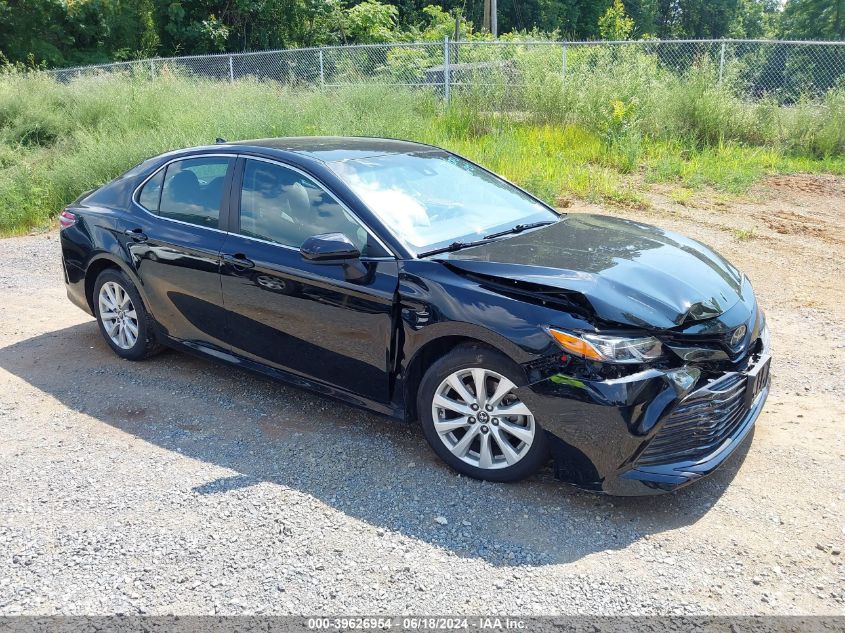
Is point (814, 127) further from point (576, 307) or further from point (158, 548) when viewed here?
point (158, 548)

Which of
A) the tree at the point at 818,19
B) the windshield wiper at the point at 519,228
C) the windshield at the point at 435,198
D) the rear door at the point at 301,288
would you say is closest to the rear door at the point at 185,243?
the rear door at the point at 301,288

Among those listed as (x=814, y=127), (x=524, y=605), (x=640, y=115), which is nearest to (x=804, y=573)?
(x=524, y=605)

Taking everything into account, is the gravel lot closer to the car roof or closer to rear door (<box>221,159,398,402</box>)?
rear door (<box>221,159,398,402</box>)

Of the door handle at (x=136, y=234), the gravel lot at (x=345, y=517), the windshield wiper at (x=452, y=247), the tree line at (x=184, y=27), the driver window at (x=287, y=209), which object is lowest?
the gravel lot at (x=345, y=517)

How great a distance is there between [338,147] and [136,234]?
5.25 ft

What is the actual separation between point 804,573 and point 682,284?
1487 millimetres

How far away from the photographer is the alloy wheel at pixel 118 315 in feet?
19.0

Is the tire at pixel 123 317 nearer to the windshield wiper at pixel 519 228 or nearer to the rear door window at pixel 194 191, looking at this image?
the rear door window at pixel 194 191

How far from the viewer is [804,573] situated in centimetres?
329

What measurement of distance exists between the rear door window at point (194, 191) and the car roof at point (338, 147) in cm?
26

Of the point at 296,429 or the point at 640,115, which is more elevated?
the point at 640,115

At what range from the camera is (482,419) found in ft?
12.9

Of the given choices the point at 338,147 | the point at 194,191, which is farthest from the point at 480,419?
the point at 194,191

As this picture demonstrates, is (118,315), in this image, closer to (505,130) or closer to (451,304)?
(451,304)
